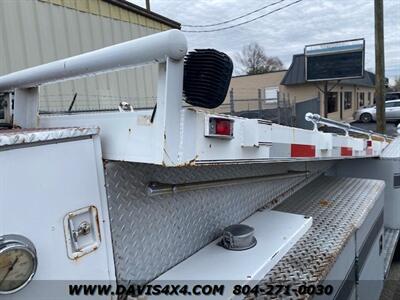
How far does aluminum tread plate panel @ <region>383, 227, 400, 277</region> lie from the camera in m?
3.48

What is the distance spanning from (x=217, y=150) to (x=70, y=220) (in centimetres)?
57

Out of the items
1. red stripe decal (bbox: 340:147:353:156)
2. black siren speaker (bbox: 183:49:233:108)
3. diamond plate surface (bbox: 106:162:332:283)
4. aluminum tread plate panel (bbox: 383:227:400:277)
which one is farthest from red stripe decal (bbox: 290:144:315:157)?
aluminum tread plate panel (bbox: 383:227:400:277)

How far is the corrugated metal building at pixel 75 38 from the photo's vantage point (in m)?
4.72

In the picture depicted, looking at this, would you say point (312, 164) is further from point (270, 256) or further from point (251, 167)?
point (270, 256)

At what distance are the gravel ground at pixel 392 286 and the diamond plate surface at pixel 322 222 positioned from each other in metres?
1.03

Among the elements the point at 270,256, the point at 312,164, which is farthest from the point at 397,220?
the point at 270,256

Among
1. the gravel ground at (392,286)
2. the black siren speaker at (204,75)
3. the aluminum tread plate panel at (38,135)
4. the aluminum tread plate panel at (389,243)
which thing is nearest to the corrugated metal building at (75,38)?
the aluminum tread plate panel at (38,135)

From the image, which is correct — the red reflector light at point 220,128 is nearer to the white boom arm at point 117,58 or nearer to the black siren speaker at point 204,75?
the black siren speaker at point 204,75

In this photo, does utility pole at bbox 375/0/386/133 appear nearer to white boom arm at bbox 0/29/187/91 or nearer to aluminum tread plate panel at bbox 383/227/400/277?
aluminum tread plate panel at bbox 383/227/400/277

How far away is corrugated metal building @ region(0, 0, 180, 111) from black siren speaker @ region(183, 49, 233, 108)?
3781mm

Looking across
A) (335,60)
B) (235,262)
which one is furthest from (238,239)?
(335,60)

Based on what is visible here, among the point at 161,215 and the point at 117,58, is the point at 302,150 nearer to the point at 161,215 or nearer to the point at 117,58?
the point at 161,215

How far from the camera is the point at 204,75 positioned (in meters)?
1.16

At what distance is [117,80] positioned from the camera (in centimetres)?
612
